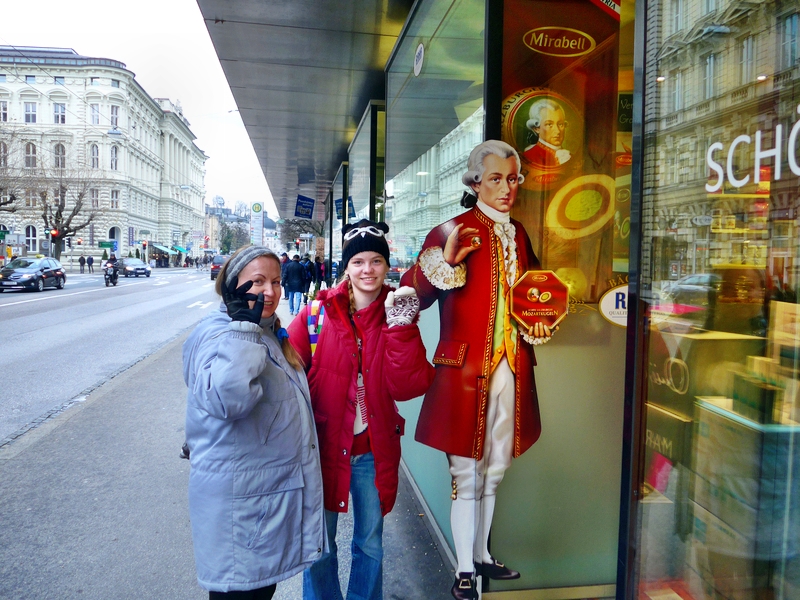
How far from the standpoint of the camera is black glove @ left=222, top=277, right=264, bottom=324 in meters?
2.08

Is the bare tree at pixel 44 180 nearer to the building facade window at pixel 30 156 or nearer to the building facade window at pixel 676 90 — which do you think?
the building facade window at pixel 30 156

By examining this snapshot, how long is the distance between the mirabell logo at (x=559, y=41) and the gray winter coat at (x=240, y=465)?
6.90 ft

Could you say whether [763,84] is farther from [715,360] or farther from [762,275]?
[715,360]

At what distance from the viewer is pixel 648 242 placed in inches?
75.4

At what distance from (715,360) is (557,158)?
1.57 metres

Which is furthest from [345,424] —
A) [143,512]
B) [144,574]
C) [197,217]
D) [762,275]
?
[197,217]

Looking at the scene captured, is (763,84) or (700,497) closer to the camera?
(763,84)

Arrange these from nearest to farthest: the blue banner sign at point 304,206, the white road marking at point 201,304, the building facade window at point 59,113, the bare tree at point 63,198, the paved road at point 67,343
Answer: the paved road at point 67,343 < the white road marking at point 201,304 < the blue banner sign at point 304,206 < the building facade window at point 59,113 < the bare tree at point 63,198

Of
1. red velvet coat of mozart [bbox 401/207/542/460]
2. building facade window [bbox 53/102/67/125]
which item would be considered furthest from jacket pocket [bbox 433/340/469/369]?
building facade window [bbox 53/102/67/125]

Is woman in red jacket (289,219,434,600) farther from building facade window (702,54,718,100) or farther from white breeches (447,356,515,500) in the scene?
building facade window (702,54,718,100)

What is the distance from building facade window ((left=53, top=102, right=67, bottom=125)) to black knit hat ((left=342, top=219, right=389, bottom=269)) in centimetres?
4073

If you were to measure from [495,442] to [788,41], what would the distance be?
6.48 feet

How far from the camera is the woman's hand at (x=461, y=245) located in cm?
284

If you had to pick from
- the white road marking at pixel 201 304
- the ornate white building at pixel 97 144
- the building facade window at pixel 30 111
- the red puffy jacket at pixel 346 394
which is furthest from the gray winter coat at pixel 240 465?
the building facade window at pixel 30 111
